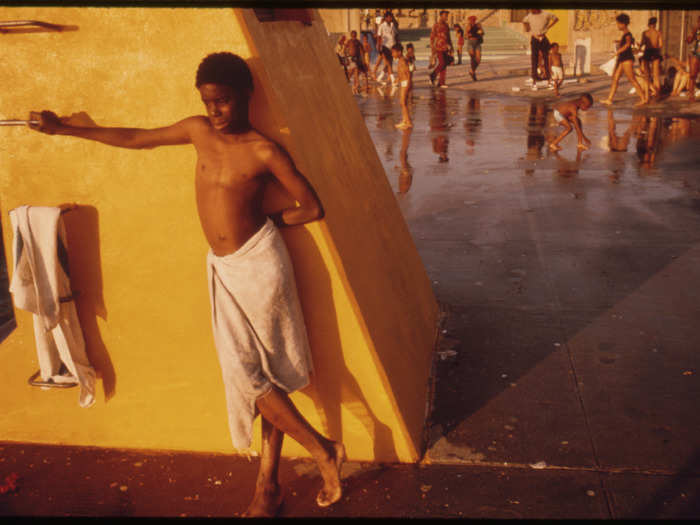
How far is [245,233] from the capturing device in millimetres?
2799

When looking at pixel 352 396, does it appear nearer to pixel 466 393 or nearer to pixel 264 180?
pixel 466 393

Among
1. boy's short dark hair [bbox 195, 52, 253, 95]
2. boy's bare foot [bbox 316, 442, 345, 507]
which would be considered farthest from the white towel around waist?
boy's short dark hair [bbox 195, 52, 253, 95]

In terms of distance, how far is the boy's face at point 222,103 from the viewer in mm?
2578

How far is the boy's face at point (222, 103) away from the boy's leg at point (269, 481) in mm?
1456

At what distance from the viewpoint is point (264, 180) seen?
2797 millimetres

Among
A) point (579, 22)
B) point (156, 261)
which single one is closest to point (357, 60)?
point (579, 22)

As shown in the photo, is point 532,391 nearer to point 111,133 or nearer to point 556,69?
point 111,133

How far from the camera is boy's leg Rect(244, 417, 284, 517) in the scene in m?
3.06

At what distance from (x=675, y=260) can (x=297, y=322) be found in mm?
4352

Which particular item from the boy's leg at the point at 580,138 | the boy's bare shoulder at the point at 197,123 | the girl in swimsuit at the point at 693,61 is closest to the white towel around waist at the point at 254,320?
the boy's bare shoulder at the point at 197,123

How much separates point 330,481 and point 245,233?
4.16 ft

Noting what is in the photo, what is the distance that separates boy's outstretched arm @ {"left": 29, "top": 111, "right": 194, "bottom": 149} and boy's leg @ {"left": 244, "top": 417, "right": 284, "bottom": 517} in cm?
145

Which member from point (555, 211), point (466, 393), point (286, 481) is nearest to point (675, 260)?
point (555, 211)

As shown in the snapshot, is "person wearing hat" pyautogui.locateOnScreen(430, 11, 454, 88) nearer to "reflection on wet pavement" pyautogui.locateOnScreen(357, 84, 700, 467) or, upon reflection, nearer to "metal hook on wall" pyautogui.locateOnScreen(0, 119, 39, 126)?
"reflection on wet pavement" pyautogui.locateOnScreen(357, 84, 700, 467)
